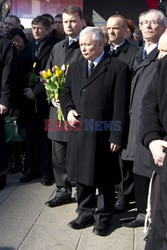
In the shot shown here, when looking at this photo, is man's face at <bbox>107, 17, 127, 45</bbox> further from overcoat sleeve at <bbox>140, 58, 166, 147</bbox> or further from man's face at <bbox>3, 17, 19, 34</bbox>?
man's face at <bbox>3, 17, 19, 34</bbox>

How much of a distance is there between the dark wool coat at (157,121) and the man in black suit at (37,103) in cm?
244

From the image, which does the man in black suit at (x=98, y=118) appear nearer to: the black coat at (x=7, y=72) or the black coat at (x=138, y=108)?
the black coat at (x=138, y=108)

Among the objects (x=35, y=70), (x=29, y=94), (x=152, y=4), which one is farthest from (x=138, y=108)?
(x=152, y=4)

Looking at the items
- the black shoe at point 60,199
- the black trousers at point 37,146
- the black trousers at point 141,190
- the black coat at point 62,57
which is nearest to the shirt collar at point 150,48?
the black coat at point 62,57

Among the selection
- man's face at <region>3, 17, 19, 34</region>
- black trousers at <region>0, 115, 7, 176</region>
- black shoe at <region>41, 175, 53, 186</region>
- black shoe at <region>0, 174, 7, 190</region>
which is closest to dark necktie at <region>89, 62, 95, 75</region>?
black trousers at <region>0, 115, 7, 176</region>

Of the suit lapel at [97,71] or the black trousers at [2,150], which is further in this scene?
the black trousers at [2,150]

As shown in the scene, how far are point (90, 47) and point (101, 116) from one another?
634 millimetres

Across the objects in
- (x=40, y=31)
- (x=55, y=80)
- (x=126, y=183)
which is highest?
(x=40, y=31)

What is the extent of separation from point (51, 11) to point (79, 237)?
767 centimetres

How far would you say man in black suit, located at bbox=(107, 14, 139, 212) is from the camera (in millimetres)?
4133

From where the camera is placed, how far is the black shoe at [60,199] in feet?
14.0

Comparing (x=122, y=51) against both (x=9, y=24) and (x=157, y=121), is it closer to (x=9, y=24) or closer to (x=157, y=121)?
(x=157, y=121)

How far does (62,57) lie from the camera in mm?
4262

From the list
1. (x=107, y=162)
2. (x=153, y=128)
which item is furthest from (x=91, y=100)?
(x=153, y=128)
